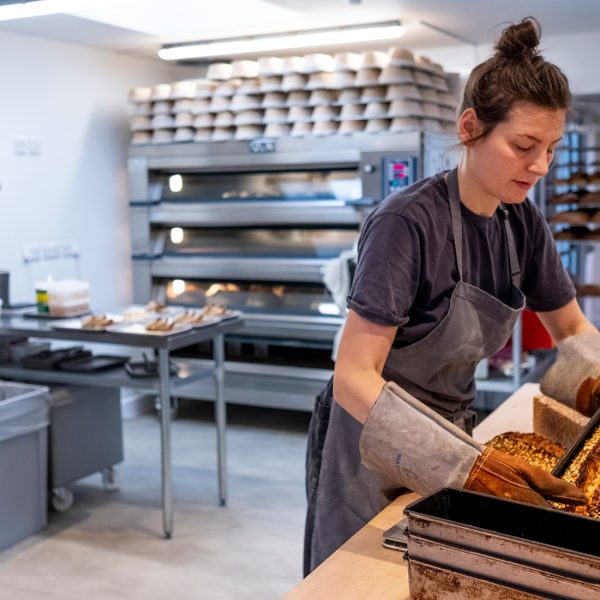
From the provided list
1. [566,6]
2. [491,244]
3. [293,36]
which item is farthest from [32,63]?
[491,244]

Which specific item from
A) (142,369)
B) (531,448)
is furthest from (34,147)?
(531,448)

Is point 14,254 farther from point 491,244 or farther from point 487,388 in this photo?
point 491,244

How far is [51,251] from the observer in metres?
5.30

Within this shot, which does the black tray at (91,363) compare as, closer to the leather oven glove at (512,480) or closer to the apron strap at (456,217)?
the apron strap at (456,217)

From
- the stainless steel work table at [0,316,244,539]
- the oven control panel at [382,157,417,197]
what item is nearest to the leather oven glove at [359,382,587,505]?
the stainless steel work table at [0,316,244,539]

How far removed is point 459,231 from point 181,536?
2607mm

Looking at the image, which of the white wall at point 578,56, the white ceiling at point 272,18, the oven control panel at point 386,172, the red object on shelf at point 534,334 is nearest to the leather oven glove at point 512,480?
the white ceiling at point 272,18

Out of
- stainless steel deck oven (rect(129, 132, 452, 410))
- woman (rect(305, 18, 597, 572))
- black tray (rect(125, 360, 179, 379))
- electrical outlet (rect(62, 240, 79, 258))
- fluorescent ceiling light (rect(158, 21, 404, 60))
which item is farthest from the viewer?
electrical outlet (rect(62, 240, 79, 258))

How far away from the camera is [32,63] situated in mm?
5168

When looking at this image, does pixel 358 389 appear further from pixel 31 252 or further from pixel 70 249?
pixel 70 249

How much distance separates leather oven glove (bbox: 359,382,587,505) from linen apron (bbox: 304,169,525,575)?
0.40 m

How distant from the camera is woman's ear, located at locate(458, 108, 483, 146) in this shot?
1683mm

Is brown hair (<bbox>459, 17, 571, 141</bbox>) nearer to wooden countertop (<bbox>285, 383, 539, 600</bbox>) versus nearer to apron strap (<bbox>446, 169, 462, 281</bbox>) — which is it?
apron strap (<bbox>446, 169, 462, 281</bbox>)

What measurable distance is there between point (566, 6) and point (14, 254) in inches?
134
